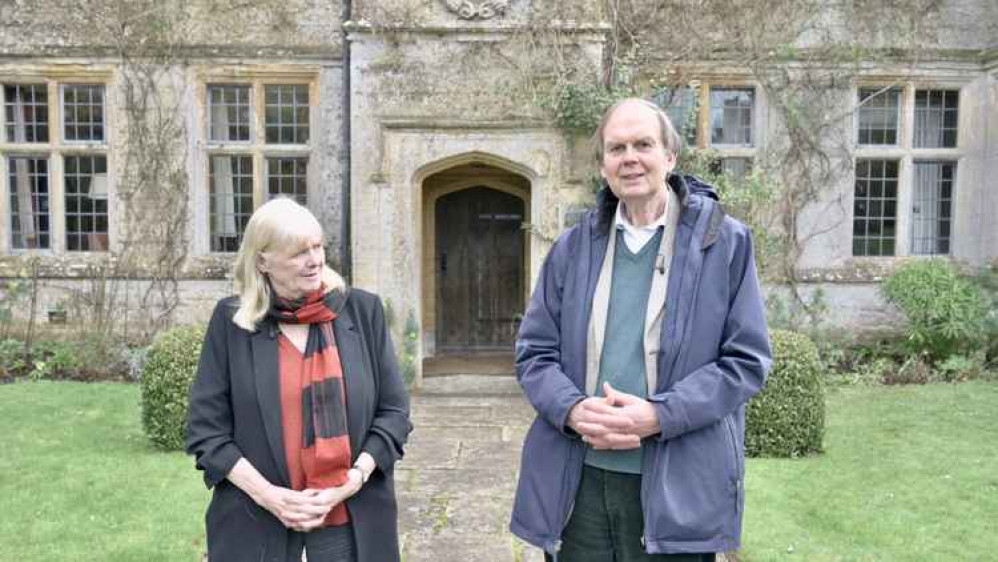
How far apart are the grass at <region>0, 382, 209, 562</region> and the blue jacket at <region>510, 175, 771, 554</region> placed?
7.96ft

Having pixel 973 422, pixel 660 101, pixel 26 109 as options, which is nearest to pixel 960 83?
pixel 660 101

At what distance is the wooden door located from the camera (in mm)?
10602

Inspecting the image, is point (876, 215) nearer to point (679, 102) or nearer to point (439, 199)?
point (679, 102)

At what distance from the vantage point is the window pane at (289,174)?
10031 millimetres

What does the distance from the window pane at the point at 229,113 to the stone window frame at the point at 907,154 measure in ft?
24.0

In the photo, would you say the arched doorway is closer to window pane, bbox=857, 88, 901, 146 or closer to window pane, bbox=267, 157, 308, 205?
window pane, bbox=267, 157, 308, 205

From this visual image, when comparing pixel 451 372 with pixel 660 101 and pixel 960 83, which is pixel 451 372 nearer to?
pixel 660 101

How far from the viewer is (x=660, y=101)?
965 centimetres

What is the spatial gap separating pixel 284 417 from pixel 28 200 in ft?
30.7

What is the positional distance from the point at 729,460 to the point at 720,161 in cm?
815

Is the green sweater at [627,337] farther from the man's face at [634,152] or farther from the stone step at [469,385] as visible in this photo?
the stone step at [469,385]

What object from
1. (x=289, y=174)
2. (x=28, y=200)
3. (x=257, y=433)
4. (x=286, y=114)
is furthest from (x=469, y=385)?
(x=257, y=433)

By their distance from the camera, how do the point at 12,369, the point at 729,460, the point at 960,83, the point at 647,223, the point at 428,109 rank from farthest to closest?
the point at 960,83, the point at 12,369, the point at 428,109, the point at 647,223, the point at 729,460

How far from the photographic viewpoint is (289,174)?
10.0 meters
